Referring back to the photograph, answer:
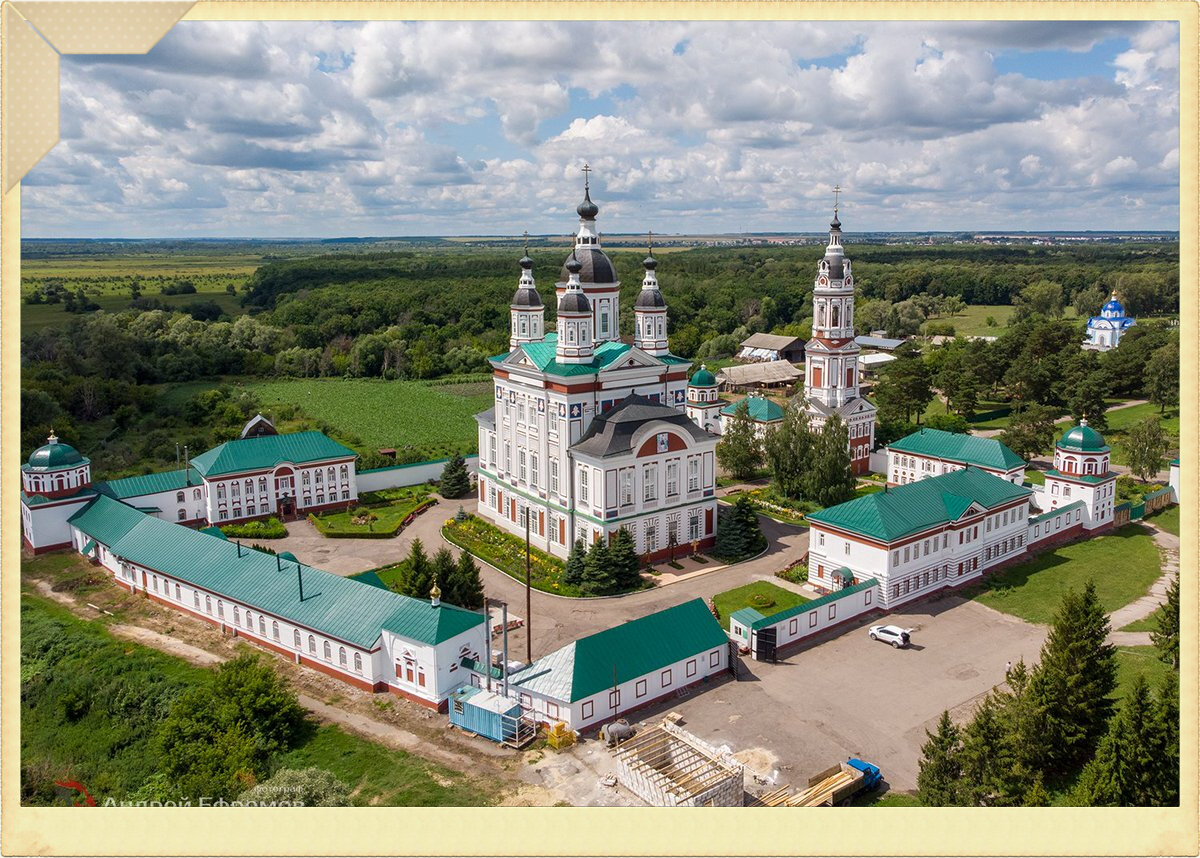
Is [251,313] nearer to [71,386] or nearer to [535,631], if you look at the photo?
[71,386]

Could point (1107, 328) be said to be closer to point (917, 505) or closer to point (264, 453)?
point (917, 505)

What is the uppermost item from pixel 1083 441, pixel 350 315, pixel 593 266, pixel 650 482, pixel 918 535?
pixel 593 266

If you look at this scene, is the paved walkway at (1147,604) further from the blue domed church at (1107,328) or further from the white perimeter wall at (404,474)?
the blue domed church at (1107,328)

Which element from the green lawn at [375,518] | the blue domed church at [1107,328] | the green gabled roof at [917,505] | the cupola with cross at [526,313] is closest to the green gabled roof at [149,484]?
the green lawn at [375,518]

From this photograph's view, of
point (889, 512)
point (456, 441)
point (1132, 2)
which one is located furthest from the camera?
point (456, 441)

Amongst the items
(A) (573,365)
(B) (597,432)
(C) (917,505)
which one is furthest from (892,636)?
(A) (573,365)

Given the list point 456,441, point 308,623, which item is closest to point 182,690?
point 308,623
